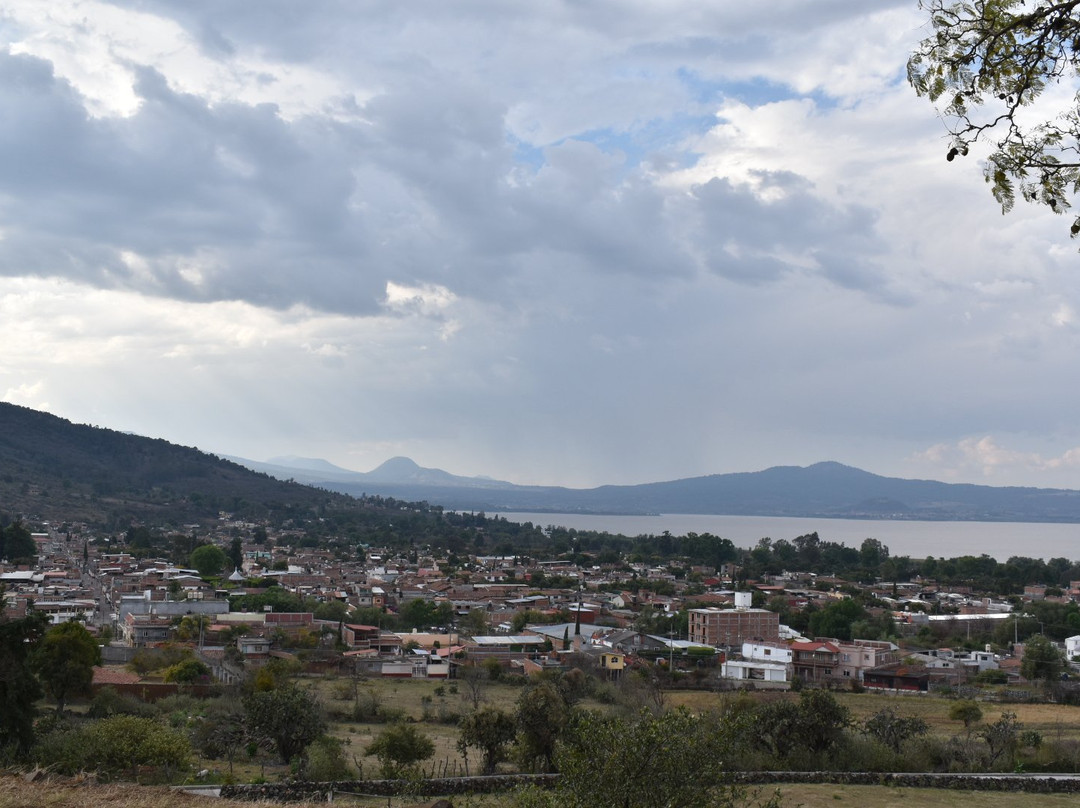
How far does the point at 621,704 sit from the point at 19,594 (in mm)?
29468

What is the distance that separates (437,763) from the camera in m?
17.5

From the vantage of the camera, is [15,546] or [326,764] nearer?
[326,764]

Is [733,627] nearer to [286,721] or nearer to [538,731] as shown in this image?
[538,731]

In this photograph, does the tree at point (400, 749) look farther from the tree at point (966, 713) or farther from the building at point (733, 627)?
the building at point (733, 627)

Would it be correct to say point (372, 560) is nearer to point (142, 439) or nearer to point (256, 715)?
point (256, 715)

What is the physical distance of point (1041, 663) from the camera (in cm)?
3031

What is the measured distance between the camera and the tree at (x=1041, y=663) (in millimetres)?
29953

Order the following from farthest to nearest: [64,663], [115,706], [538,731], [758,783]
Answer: [64,663]
[115,706]
[538,731]
[758,783]

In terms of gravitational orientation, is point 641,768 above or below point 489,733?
above

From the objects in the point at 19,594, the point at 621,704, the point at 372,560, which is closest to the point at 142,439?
the point at 372,560

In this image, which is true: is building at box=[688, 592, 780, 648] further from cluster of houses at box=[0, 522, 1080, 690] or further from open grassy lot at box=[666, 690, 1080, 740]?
open grassy lot at box=[666, 690, 1080, 740]

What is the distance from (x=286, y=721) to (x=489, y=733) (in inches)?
139

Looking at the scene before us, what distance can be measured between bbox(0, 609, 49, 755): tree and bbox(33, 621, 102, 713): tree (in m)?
4.78

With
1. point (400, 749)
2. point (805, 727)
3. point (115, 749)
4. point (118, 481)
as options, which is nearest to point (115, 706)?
point (115, 749)
